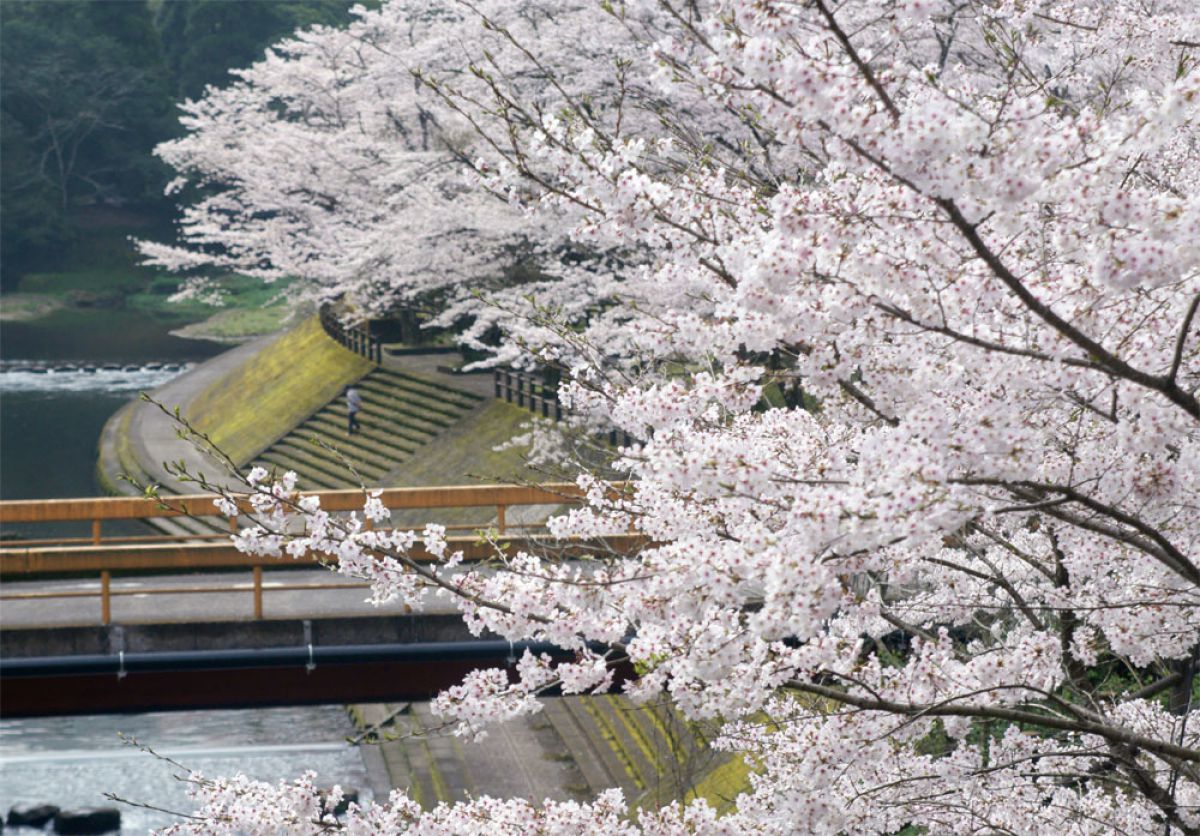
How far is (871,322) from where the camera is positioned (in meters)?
3.90

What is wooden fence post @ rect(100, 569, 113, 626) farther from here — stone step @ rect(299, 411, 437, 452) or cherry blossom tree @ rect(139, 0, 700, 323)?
stone step @ rect(299, 411, 437, 452)

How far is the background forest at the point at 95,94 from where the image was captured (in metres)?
61.8

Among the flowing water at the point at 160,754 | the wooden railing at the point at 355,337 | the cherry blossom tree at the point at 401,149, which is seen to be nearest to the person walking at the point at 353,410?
the cherry blossom tree at the point at 401,149

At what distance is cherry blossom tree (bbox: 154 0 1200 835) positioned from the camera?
3.43m

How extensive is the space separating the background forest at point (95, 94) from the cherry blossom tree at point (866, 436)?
204ft

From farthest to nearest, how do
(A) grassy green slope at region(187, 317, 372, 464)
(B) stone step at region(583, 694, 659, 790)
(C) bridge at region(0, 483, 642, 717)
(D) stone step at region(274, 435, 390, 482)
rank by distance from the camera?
(A) grassy green slope at region(187, 317, 372, 464) < (D) stone step at region(274, 435, 390, 482) < (B) stone step at region(583, 694, 659, 790) < (C) bridge at region(0, 483, 642, 717)

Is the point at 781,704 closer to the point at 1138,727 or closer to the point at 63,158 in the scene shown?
the point at 1138,727

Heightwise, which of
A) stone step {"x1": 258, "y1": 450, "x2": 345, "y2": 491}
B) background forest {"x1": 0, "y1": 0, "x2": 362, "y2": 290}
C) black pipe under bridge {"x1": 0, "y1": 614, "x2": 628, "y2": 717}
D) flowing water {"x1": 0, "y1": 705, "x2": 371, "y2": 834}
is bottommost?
flowing water {"x1": 0, "y1": 705, "x2": 371, "y2": 834}

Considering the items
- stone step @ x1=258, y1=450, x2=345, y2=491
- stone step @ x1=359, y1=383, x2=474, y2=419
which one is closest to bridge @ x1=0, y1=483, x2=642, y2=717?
stone step @ x1=258, y1=450, x2=345, y2=491

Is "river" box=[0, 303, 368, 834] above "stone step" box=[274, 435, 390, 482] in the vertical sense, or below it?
below

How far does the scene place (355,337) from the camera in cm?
3200

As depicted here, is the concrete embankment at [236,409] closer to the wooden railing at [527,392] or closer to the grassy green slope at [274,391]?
the grassy green slope at [274,391]

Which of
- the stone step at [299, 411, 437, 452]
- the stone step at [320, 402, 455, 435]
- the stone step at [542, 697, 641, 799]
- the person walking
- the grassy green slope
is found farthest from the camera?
the grassy green slope

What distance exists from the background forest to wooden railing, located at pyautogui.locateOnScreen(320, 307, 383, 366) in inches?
1282
